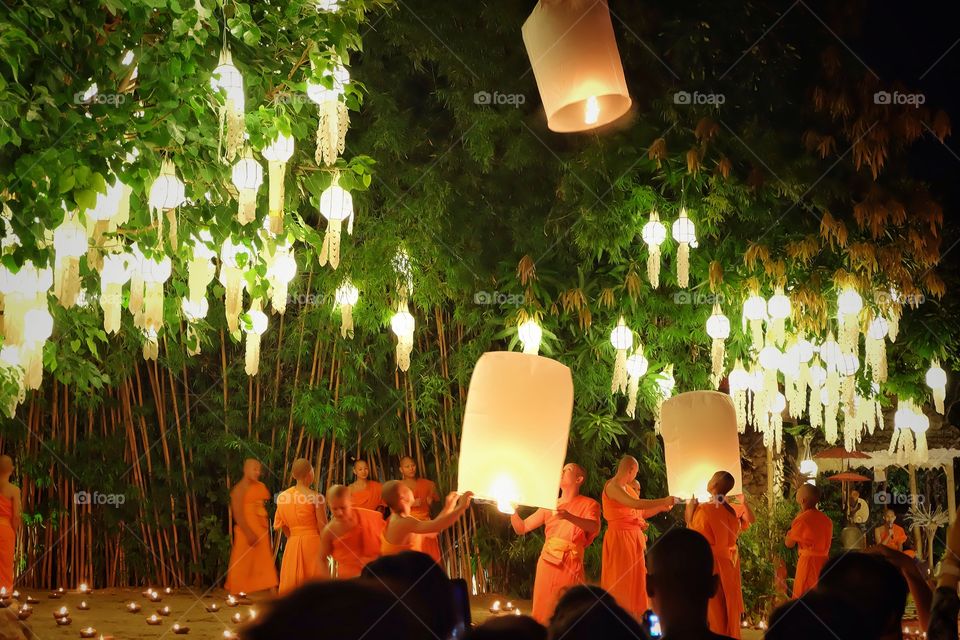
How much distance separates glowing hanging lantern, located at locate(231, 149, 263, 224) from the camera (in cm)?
371

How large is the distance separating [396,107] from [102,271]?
4.23 m

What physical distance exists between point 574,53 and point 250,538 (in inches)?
178

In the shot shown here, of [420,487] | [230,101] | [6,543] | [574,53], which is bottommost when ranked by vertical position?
[6,543]

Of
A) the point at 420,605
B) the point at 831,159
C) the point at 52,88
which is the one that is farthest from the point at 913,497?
the point at 420,605

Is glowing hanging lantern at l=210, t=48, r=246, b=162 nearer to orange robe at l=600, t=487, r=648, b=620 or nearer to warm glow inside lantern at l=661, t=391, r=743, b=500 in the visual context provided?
warm glow inside lantern at l=661, t=391, r=743, b=500

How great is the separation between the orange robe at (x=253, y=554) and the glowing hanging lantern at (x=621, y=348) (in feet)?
8.27

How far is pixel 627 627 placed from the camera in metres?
1.37

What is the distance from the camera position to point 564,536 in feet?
16.8

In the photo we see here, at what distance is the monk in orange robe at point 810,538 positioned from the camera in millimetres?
5809

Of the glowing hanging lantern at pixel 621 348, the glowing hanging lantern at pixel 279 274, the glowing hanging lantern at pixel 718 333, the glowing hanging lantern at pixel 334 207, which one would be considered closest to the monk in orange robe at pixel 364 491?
the glowing hanging lantern at pixel 621 348

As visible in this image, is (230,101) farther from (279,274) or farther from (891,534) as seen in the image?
(891,534)

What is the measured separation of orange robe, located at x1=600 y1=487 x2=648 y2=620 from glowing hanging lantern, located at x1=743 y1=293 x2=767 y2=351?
4.56 ft

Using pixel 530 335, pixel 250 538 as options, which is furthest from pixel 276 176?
pixel 250 538

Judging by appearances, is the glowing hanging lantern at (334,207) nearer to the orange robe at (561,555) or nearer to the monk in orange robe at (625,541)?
the orange robe at (561,555)
